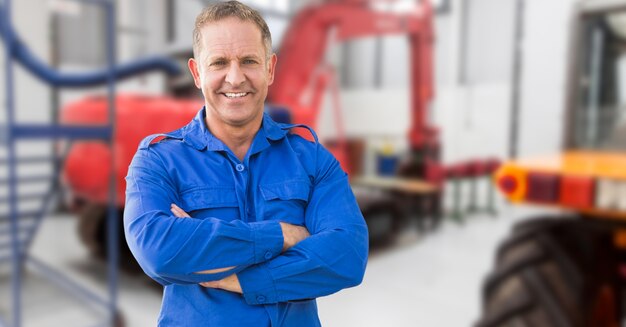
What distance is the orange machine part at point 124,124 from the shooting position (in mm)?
291

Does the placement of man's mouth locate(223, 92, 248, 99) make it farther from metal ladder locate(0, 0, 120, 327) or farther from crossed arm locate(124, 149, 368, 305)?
metal ladder locate(0, 0, 120, 327)

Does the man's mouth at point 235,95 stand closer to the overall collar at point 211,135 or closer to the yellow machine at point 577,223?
the overall collar at point 211,135

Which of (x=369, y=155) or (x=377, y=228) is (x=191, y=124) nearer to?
(x=377, y=228)

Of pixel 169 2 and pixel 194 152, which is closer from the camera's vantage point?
pixel 194 152

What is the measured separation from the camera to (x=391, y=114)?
6.64 m

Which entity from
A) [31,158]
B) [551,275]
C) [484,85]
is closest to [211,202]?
[551,275]

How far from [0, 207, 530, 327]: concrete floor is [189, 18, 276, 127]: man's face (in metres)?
1.42

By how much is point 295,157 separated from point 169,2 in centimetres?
23

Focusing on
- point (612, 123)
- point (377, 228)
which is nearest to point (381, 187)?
point (377, 228)

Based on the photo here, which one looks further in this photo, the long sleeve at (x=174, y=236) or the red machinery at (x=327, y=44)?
the red machinery at (x=327, y=44)

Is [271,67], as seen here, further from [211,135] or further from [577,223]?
[577,223]

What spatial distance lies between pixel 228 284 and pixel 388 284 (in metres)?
2.45

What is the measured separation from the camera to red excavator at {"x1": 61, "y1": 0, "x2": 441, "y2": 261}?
1.21ft

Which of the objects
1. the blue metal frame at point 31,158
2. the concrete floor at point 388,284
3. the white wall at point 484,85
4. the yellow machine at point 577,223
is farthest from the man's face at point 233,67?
the concrete floor at point 388,284
